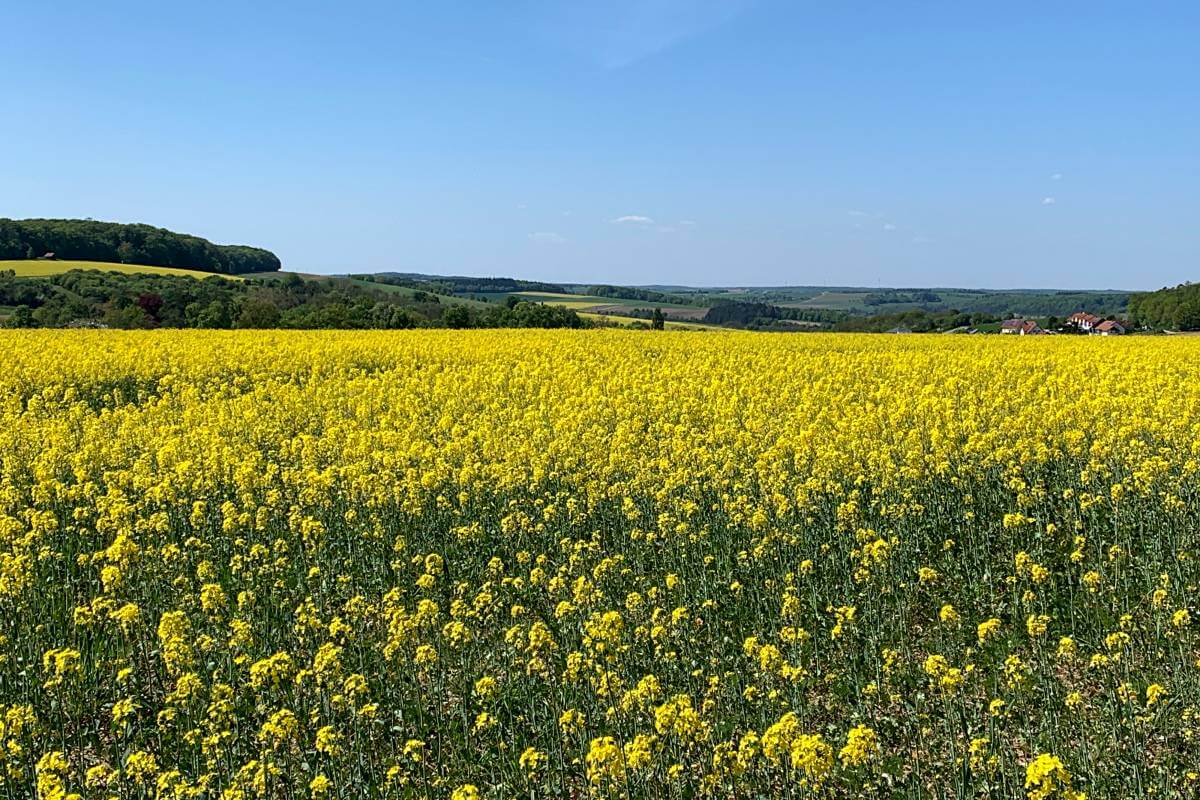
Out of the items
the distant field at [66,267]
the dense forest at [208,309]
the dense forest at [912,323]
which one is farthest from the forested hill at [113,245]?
the dense forest at [912,323]

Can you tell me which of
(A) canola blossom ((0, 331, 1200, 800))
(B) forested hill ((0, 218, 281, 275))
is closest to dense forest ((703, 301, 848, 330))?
(B) forested hill ((0, 218, 281, 275))

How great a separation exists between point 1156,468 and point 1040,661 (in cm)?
475

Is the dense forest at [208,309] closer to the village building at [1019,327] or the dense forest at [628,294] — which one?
the village building at [1019,327]

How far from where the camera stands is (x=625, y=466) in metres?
11.4

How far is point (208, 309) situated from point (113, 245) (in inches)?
2425

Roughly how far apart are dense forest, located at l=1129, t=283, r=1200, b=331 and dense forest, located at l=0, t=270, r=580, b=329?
45.2 m

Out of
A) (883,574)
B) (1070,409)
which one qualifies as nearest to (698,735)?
(883,574)

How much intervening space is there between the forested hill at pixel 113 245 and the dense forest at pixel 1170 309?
10080cm

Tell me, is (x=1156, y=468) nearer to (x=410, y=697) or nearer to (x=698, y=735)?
(x=698, y=735)

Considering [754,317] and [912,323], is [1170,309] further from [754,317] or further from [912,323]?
[754,317]

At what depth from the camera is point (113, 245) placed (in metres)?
97.4

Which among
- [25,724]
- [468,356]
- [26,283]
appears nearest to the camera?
[25,724]

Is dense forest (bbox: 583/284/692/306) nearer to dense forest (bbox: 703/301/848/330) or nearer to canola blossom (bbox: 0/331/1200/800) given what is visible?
dense forest (bbox: 703/301/848/330)

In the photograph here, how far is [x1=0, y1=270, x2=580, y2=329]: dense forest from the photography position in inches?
1879
